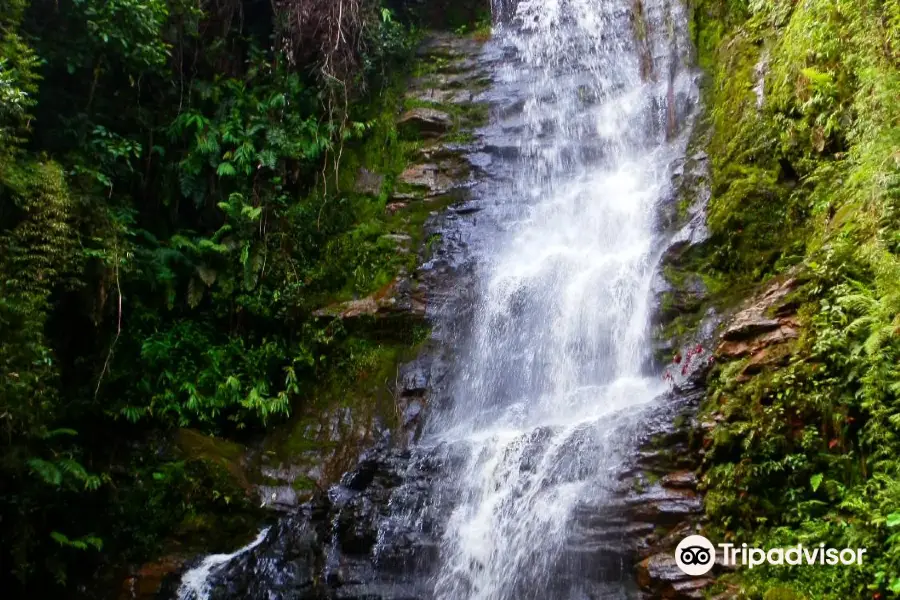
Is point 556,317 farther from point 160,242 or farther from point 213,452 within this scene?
point 160,242

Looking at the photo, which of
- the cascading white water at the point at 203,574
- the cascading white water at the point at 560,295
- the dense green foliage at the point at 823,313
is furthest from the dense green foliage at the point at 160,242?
the dense green foliage at the point at 823,313

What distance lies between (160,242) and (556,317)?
20.5 ft

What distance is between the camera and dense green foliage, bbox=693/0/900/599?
490cm

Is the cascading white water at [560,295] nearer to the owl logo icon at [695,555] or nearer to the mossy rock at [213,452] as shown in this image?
the owl logo icon at [695,555]

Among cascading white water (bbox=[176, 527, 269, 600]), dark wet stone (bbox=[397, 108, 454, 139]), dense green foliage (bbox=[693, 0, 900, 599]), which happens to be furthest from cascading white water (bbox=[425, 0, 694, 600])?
cascading white water (bbox=[176, 527, 269, 600])

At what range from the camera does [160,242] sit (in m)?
10.6

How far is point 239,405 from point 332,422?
1.34m

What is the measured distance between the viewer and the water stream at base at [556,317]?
646 cm

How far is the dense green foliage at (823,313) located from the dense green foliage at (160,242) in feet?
19.0

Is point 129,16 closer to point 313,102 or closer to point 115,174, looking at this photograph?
point 115,174

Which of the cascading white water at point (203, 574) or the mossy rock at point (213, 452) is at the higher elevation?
the mossy rock at point (213, 452)

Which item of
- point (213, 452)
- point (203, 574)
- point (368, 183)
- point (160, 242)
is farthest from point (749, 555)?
point (368, 183)

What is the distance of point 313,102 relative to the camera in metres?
13.0

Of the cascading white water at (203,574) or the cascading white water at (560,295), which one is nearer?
the cascading white water at (560,295)
